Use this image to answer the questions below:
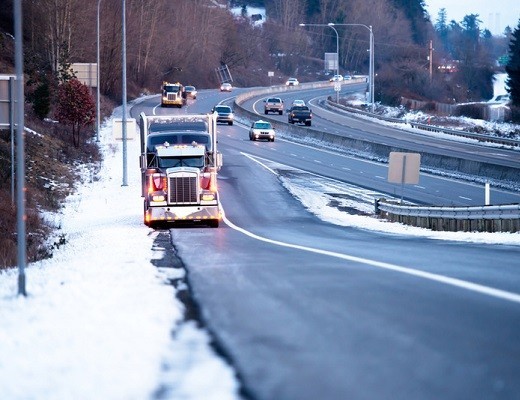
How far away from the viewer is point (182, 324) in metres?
9.50

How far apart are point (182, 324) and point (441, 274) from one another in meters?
4.39

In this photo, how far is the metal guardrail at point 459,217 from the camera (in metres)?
25.4

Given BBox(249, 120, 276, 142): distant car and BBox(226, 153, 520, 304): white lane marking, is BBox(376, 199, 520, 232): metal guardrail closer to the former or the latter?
BBox(226, 153, 520, 304): white lane marking

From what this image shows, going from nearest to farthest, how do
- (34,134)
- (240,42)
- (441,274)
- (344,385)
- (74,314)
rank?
(344,385) → (74,314) → (441,274) → (34,134) → (240,42)

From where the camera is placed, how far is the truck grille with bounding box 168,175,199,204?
27000mm

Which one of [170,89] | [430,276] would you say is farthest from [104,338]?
[170,89]

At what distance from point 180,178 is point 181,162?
29.7 inches

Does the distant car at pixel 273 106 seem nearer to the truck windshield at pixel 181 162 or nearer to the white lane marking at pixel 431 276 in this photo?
the truck windshield at pixel 181 162

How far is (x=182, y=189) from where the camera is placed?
89.0 ft

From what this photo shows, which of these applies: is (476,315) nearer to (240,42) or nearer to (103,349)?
(103,349)

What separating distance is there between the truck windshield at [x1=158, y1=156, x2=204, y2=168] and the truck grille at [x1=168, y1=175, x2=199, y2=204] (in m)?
0.69

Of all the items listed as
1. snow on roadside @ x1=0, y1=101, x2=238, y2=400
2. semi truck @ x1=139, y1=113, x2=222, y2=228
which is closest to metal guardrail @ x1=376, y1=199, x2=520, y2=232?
semi truck @ x1=139, y1=113, x2=222, y2=228

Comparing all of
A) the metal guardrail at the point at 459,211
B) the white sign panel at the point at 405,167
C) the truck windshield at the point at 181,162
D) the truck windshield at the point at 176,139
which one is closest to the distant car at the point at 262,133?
the metal guardrail at the point at 459,211

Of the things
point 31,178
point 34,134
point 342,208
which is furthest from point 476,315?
point 34,134
